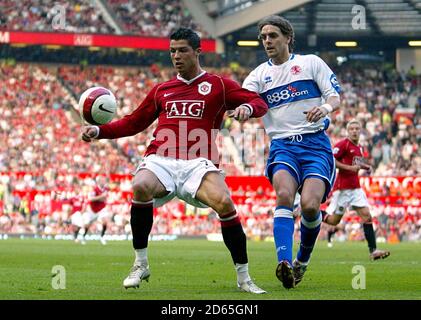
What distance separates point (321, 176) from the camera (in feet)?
34.6

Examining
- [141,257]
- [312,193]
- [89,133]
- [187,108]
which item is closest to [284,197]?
[312,193]

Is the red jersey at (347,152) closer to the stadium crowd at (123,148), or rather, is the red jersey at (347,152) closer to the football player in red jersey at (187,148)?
the football player in red jersey at (187,148)

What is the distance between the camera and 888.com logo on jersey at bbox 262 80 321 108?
1071cm

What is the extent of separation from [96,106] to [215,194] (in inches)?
58.0

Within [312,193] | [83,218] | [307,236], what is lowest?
[307,236]

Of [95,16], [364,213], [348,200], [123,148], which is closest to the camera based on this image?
[364,213]

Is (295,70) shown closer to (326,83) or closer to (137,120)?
(326,83)

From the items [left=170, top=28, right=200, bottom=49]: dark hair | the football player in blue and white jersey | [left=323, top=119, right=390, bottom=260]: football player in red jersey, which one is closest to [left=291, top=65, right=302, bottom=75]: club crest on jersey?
the football player in blue and white jersey

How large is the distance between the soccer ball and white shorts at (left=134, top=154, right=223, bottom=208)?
0.63 metres

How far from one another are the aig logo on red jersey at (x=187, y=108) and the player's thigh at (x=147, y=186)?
0.62 metres

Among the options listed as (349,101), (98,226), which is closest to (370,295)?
(98,226)

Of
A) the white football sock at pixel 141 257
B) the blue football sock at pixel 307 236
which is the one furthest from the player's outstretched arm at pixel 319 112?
the white football sock at pixel 141 257

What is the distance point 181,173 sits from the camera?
983cm
